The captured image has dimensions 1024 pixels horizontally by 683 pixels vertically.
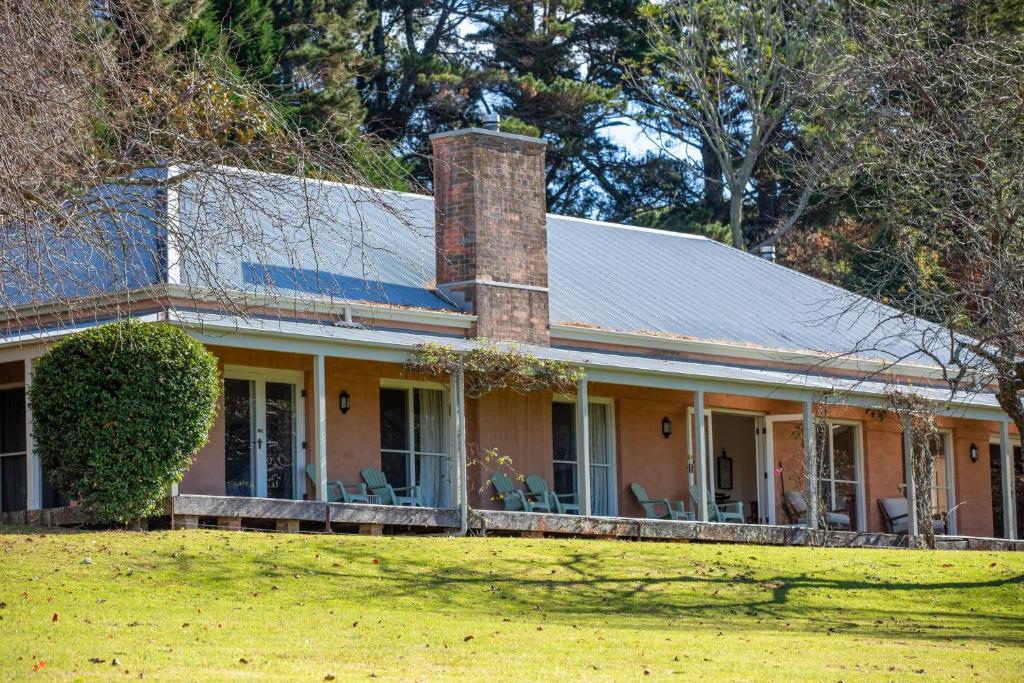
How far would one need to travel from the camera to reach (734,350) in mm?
25500

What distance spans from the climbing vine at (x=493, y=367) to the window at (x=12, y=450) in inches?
192

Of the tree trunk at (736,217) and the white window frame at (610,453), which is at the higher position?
the tree trunk at (736,217)

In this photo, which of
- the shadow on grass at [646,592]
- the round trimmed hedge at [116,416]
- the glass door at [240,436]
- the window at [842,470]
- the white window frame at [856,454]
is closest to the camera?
the shadow on grass at [646,592]

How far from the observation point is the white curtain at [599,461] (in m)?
24.1

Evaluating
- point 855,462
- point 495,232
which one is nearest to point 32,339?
point 495,232

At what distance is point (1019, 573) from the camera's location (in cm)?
1969

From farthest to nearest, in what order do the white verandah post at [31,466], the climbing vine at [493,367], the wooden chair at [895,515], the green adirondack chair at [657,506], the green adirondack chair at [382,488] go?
1. the wooden chair at [895,515]
2. the green adirondack chair at [657,506]
3. the green adirondack chair at [382,488]
4. the climbing vine at [493,367]
5. the white verandah post at [31,466]

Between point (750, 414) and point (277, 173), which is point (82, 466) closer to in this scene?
point (277, 173)

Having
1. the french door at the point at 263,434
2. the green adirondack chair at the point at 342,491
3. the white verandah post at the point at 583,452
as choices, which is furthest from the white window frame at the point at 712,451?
the french door at the point at 263,434

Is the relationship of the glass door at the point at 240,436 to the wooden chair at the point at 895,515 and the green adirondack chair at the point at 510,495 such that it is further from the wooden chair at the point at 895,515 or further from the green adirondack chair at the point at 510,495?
the wooden chair at the point at 895,515

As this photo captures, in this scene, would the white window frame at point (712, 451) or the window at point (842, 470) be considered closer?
the white window frame at point (712, 451)

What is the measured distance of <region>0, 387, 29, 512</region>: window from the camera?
20.8 m

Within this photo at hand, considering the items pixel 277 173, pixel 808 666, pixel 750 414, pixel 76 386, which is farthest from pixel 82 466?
pixel 750 414

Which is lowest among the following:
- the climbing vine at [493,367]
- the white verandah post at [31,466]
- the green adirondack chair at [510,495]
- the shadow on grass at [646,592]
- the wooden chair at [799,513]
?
the shadow on grass at [646,592]
